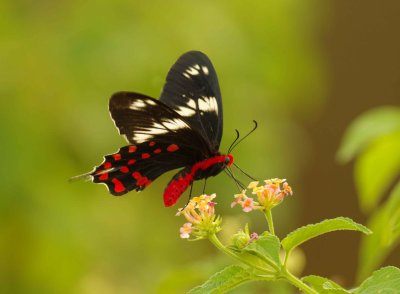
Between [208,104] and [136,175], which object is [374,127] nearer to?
[208,104]

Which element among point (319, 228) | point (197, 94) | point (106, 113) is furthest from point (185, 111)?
point (106, 113)

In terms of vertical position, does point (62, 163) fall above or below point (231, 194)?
above

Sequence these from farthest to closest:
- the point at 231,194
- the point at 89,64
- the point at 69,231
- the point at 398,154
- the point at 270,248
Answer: the point at 231,194 → the point at 89,64 → the point at 69,231 → the point at 398,154 → the point at 270,248

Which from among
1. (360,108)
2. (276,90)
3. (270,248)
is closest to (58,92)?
(276,90)

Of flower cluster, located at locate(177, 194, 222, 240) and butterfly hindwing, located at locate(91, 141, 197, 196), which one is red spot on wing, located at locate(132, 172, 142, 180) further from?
flower cluster, located at locate(177, 194, 222, 240)

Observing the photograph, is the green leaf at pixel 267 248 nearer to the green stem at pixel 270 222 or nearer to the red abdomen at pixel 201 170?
the green stem at pixel 270 222

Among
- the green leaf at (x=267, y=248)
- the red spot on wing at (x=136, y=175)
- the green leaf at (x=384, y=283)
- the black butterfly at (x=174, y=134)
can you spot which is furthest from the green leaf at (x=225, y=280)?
the red spot on wing at (x=136, y=175)

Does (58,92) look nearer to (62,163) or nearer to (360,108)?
(62,163)
